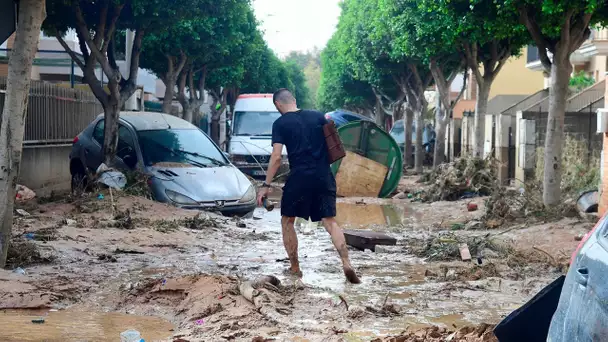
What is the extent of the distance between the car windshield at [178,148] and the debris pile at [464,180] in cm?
604

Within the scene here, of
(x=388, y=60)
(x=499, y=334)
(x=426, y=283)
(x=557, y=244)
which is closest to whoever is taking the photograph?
(x=499, y=334)

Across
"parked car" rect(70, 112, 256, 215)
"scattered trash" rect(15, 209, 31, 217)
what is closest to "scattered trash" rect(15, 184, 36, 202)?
"parked car" rect(70, 112, 256, 215)

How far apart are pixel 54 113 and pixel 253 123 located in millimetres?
10369

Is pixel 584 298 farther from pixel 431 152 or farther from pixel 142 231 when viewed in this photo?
pixel 431 152

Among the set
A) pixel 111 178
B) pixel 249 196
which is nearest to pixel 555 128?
pixel 249 196

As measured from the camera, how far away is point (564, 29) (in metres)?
13.7

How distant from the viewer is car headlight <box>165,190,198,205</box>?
13.9 m

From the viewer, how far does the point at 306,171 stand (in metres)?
8.59

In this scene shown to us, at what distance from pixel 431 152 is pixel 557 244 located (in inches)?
1087

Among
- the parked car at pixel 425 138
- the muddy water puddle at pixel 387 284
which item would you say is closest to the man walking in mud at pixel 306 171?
the muddy water puddle at pixel 387 284

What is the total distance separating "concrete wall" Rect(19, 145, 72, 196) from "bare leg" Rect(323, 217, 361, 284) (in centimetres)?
816

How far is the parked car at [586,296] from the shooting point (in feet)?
11.0

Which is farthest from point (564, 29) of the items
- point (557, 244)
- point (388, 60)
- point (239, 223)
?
point (388, 60)

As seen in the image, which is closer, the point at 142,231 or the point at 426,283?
the point at 426,283
